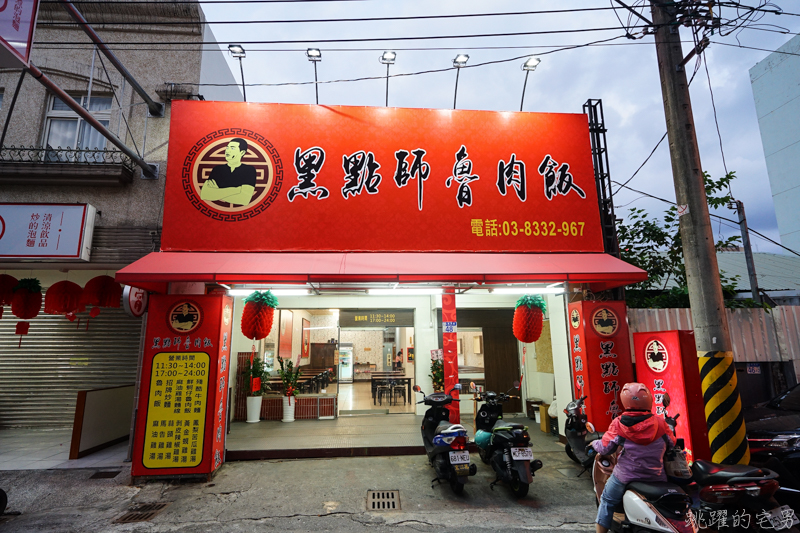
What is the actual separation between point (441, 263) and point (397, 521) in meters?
3.42

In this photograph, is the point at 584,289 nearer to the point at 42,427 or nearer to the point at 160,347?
the point at 160,347

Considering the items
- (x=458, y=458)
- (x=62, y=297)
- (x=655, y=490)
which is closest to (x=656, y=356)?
(x=655, y=490)

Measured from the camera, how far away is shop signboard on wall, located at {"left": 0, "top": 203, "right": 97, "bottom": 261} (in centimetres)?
627

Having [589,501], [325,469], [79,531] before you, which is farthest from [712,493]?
[79,531]

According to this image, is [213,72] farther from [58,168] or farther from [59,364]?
[59,364]

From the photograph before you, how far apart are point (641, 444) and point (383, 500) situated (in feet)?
10.1

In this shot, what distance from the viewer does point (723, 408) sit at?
459cm

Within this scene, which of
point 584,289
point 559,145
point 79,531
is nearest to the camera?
point 79,531

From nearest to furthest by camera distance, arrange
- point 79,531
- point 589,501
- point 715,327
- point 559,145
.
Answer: point 79,531 → point 715,327 → point 589,501 → point 559,145

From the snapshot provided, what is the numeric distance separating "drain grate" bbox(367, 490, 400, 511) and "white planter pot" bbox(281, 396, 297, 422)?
15.7 feet

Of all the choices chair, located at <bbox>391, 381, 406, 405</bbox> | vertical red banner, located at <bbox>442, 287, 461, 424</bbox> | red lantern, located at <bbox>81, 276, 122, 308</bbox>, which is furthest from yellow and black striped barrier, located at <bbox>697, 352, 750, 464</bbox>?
red lantern, located at <bbox>81, 276, 122, 308</bbox>

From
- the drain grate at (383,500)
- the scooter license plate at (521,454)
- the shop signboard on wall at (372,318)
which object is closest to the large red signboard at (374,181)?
the scooter license plate at (521,454)

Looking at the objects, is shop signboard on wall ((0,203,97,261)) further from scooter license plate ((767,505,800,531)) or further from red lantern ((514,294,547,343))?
scooter license plate ((767,505,800,531))

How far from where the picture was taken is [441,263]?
6.18 m
